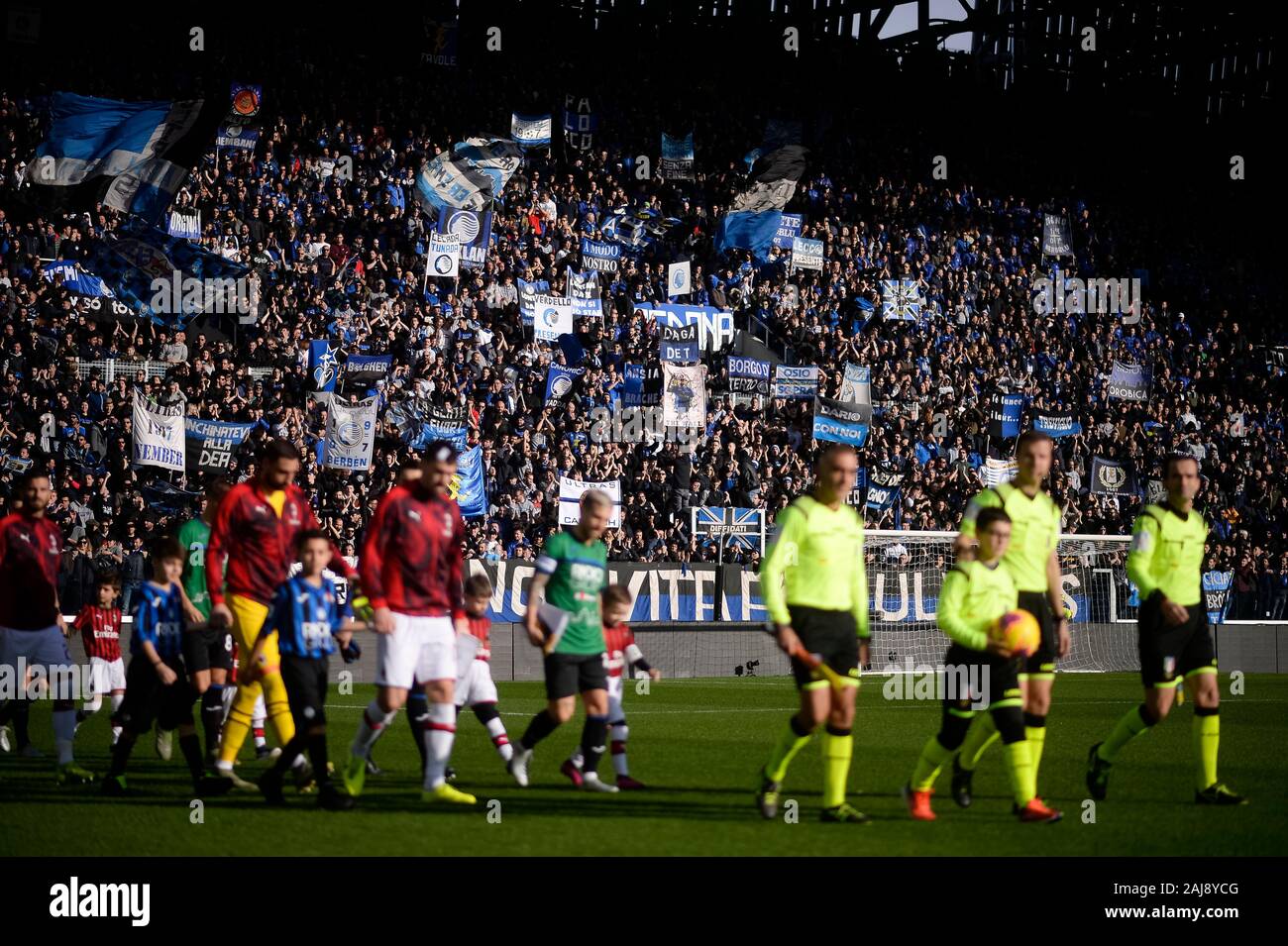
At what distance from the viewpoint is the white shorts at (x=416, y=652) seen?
33.3 ft

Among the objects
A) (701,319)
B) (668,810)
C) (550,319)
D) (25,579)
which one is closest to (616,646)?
(668,810)

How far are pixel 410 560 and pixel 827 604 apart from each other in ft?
8.90

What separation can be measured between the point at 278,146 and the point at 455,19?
630 cm

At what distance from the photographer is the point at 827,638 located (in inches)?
388

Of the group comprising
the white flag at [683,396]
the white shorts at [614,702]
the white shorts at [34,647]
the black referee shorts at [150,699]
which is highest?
the white flag at [683,396]

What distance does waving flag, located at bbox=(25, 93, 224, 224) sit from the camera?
1175 inches

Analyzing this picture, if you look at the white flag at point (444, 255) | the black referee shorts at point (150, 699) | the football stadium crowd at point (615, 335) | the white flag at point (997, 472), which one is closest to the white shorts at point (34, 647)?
the black referee shorts at point (150, 699)

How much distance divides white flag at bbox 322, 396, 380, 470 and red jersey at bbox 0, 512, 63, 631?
1520cm

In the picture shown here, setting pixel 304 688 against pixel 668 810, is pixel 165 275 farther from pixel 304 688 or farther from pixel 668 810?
pixel 668 810

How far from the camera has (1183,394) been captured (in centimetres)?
4028

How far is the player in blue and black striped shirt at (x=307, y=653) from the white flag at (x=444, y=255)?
22198 millimetres

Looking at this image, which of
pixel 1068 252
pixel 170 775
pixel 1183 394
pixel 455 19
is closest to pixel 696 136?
pixel 455 19

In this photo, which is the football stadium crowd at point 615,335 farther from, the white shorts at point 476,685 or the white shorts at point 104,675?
the white shorts at point 476,685

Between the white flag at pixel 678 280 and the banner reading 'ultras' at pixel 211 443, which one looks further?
the white flag at pixel 678 280
